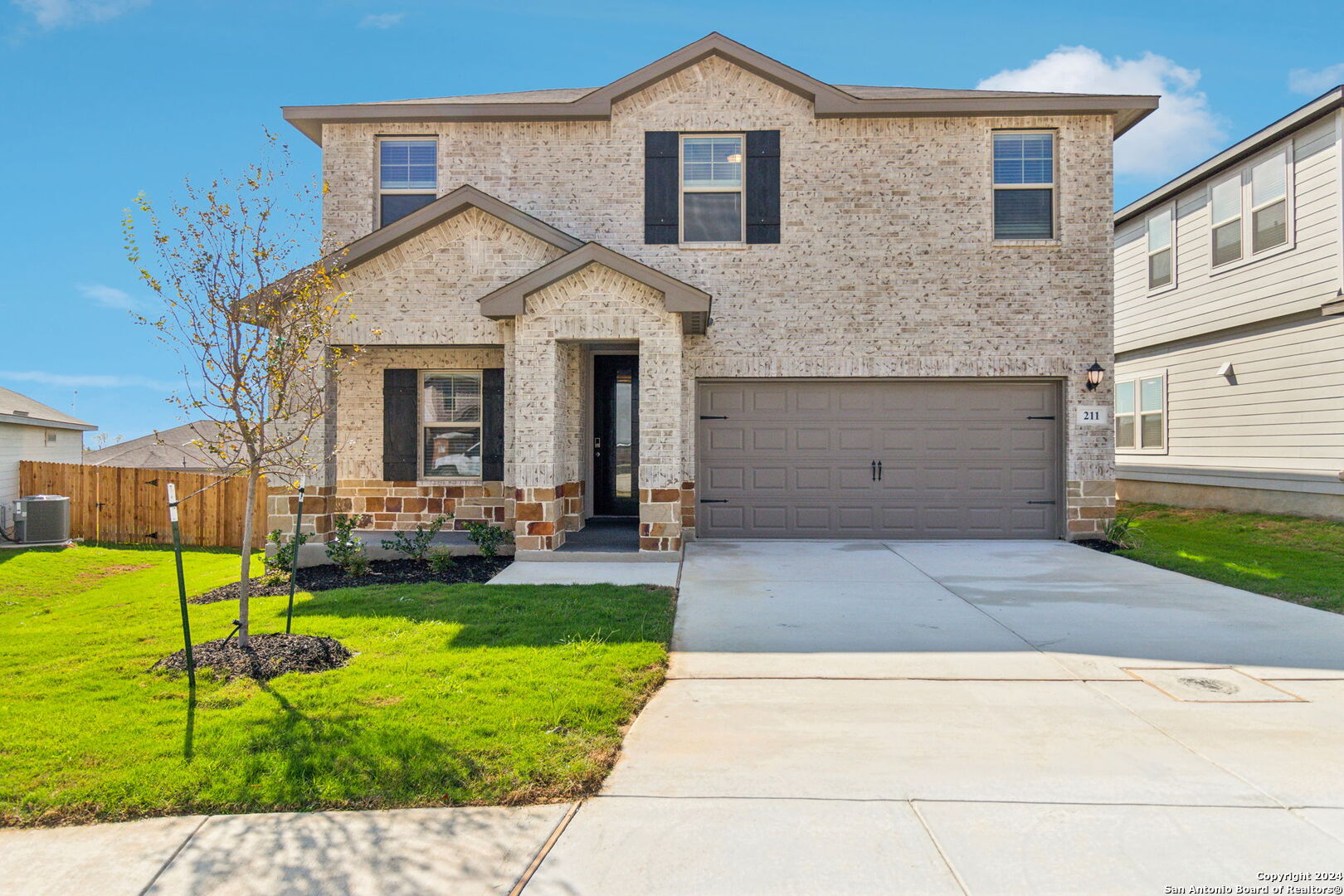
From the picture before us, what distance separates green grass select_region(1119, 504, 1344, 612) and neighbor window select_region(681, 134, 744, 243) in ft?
24.1

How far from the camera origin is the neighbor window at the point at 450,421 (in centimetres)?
1179

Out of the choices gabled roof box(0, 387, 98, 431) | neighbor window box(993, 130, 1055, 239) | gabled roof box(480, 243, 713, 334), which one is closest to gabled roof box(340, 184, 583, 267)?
gabled roof box(480, 243, 713, 334)

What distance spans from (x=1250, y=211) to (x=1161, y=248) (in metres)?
2.45

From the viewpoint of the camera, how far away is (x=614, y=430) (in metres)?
12.9

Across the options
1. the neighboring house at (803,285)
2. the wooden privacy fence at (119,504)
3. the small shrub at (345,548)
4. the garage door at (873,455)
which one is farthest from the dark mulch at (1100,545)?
the wooden privacy fence at (119,504)

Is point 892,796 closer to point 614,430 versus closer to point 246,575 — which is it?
point 246,575

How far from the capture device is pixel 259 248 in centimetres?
586

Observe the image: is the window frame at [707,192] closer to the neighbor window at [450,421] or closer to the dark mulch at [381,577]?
the neighbor window at [450,421]

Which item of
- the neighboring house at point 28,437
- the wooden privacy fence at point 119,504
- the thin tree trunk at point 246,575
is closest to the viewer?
the thin tree trunk at point 246,575

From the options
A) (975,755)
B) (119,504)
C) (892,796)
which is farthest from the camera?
(119,504)

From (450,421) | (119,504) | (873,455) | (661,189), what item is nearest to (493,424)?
(450,421)

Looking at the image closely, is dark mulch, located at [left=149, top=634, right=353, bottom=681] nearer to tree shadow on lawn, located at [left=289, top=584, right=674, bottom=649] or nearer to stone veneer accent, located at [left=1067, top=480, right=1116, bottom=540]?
tree shadow on lawn, located at [left=289, top=584, right=674, bottom=649]

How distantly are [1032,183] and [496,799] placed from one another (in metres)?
11.8

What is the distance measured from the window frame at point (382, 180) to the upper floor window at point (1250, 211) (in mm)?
13991
